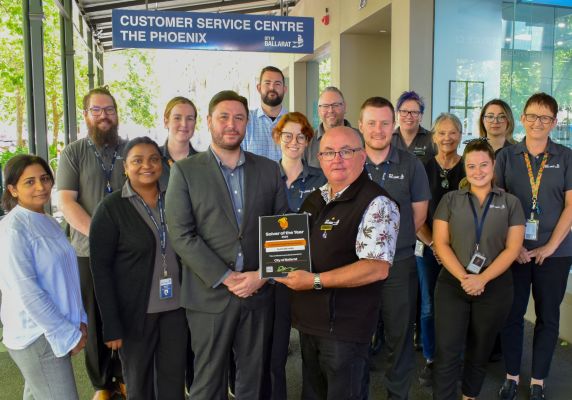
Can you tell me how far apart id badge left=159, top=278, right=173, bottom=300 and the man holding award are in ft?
2.22

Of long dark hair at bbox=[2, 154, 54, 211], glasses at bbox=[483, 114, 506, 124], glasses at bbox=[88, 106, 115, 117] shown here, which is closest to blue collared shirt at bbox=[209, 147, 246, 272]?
long dark hair at bbox=[2, 154, 54, 211]

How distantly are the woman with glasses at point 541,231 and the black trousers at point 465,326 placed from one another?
429mm

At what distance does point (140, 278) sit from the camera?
2422 mm

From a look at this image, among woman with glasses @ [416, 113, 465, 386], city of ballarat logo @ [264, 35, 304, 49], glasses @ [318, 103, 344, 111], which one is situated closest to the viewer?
woman with glasses @ [416, 113, 465, 386]

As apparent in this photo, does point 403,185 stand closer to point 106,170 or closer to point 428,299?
point 428,299

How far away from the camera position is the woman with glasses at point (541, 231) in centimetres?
312

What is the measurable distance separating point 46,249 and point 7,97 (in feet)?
26.9

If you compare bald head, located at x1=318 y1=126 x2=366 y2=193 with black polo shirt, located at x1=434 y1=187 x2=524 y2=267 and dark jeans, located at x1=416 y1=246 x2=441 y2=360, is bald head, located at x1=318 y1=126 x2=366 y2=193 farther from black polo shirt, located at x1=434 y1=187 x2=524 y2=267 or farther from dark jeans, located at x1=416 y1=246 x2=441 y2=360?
dark jeans, located at x1=416 y1=246 x2=441 y2=360

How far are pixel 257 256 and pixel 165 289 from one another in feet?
1.68

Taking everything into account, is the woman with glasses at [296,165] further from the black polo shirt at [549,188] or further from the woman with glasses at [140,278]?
the black polo shirt at [549,188]

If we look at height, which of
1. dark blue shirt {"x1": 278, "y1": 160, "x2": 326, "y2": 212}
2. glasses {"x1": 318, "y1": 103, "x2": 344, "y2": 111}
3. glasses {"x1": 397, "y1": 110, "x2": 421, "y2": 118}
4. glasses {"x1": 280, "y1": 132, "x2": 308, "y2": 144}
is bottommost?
dark blue shirt {"x1": 278, "y1": 160, "x2": 326, "y2": 212}

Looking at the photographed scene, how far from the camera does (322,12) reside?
11.0 meters

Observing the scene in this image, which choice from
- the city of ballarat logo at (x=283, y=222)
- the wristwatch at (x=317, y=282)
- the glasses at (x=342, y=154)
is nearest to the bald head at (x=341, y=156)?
the glasses at (x=342, y=154)

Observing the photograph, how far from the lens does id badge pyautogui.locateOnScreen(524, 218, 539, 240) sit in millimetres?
3104
